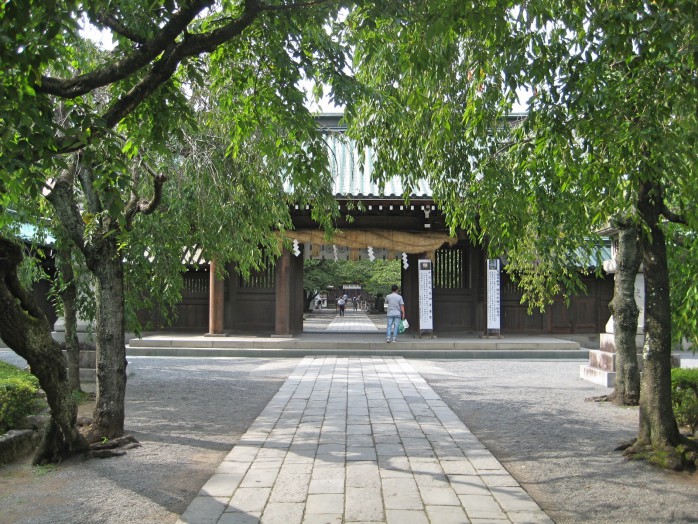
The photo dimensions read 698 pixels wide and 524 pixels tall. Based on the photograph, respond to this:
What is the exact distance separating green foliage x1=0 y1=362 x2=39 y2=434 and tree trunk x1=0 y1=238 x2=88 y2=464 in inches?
30.0

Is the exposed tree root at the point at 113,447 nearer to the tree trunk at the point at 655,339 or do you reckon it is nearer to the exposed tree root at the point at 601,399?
the tree trunk at the point at 655,339

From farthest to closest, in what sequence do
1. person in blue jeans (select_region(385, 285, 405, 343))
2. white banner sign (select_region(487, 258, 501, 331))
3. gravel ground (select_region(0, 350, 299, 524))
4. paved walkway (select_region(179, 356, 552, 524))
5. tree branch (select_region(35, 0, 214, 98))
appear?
white banner sign (select_region(487, 258, 501, 331)), person in blue jeans (select_region(385, 285, 405, 343)), gravel ground (select_region(0, 350, 299, 524)), paved walkway (select_region(179, 356, 552, 524)), tree branch (select_region(35, 0, 214, 98))

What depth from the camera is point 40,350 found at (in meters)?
5.11

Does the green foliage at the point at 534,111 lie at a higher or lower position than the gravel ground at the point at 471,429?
higher

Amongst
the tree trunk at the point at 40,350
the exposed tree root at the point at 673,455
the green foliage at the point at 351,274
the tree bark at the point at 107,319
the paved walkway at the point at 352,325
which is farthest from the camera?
the green foliage at the point at 351,274

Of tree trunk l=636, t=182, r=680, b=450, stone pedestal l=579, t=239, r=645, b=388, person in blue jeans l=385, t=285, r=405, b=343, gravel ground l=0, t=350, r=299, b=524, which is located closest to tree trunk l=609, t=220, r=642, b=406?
stone pedestal l=579, t=239, r=645, b=388

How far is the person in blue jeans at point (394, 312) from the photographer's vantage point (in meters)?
17.1

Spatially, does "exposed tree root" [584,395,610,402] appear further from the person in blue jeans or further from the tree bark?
the person in blue jeans

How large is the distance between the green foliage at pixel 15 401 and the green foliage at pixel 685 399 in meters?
6.88

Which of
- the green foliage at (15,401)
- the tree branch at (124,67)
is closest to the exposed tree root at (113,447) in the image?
the green foliage at (15,401)

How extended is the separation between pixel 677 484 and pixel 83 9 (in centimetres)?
618

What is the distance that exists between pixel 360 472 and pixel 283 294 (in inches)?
495

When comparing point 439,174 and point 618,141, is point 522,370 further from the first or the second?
point 618,141

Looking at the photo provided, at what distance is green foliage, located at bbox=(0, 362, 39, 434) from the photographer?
6168 mm
